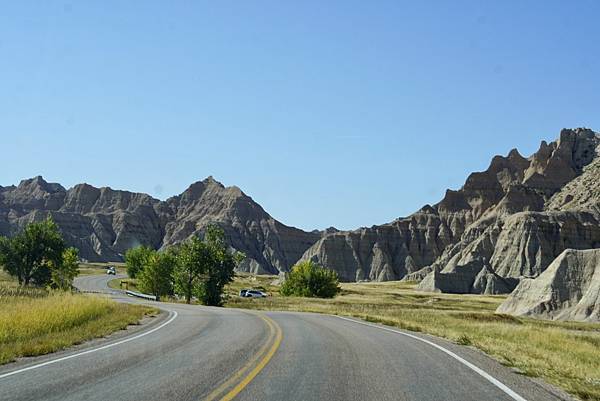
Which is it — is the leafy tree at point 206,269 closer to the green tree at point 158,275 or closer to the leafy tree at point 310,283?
the green tree at point 158,275

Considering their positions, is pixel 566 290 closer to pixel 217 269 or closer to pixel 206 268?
pixel 217 269

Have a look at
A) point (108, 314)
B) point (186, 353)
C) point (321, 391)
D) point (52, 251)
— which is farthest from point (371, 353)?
point (52, 251)

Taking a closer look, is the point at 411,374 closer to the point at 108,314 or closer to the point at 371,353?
the point at 371,353

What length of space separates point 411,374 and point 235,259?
49184mm

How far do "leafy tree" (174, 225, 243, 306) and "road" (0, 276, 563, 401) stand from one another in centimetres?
3960

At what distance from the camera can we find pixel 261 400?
9453 mm

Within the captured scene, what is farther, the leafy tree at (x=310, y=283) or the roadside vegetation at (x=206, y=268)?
the leafy tree at (x=310, y=283)

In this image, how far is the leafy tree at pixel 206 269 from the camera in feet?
192

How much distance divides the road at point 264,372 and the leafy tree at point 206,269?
130 feet

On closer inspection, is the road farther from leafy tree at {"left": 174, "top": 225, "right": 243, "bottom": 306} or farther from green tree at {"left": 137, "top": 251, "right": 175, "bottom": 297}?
green tree at {"left": 137, "top": 251, "right": 175, "bottom": 297}

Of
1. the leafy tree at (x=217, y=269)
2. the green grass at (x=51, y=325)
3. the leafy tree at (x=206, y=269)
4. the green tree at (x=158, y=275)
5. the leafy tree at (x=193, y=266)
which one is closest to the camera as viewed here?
the green grass at (x=51, y=325)

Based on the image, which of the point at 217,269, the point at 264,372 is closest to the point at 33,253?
the point at 217,269

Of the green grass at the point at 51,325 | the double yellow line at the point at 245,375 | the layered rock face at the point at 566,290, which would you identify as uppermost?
the layered rock face at the point at 566,290

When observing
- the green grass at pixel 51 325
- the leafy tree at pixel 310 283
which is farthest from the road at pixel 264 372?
the leafy tree at pixel 310 283
